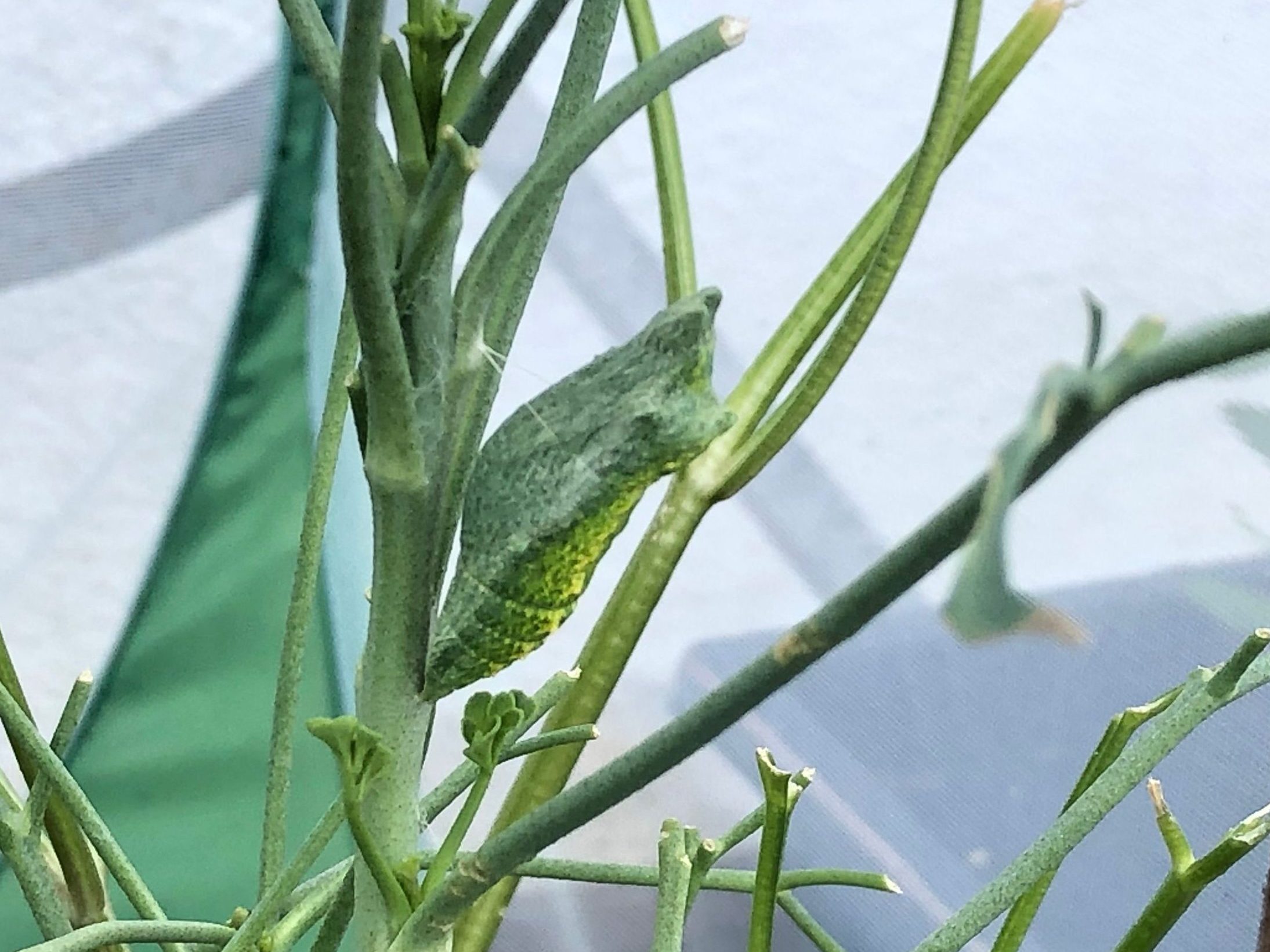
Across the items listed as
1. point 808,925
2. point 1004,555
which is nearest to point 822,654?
point 1004,555

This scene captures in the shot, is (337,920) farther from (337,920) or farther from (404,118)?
(404,118)

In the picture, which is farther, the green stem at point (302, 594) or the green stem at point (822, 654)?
the green stem at point (302, 594)


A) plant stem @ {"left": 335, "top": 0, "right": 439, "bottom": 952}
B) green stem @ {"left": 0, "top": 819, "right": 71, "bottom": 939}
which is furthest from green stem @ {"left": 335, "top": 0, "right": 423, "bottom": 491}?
green stem @ {"left": 0, "top": 819, "right": 71, "bottom": 939}

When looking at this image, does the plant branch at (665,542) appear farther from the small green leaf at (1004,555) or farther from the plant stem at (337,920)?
the small green leaf at (1004,555)

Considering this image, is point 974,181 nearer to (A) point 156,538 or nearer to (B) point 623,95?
(B) point 623,95

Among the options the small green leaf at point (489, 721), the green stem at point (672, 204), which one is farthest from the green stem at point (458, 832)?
the green stem at point (672, 204)
